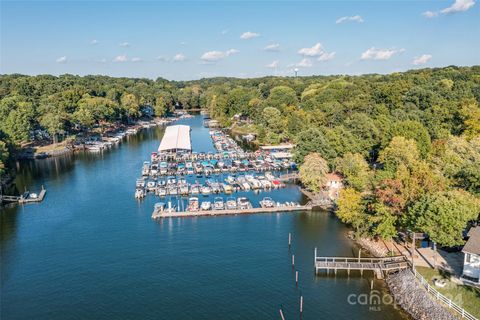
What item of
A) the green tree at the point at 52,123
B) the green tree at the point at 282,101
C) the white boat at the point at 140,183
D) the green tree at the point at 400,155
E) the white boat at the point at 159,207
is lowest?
the white boat at the point at 159,207

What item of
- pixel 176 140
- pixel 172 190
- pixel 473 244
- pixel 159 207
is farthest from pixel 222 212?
pixel 176 140

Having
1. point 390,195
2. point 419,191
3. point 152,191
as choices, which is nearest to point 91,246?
point 152,191

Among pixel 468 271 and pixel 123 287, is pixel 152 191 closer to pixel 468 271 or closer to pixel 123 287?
pixel 123 287

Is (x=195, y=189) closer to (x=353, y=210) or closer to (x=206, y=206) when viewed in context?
(x=206, y=206)

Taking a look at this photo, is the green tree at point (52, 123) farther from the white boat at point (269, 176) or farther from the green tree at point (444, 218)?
the green tree at point (444, 218)

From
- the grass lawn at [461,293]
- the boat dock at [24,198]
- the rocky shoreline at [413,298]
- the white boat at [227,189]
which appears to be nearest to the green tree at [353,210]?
the rocky shoreline at [413,298]

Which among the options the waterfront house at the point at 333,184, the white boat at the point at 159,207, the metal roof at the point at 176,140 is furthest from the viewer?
the metal roof at the point at 176,140
